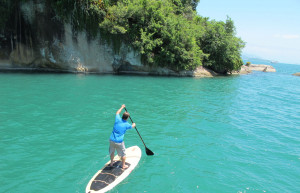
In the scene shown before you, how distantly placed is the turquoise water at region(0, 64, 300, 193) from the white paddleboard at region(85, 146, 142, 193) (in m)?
0.23

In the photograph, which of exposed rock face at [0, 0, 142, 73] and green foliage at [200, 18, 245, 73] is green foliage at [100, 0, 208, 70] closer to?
exposed rock face at [0, 0, 142, 73]

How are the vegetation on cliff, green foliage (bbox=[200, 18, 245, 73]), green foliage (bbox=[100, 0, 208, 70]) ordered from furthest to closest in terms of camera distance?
green foliage (bbox=[200, 18, 245, 73]) < green foliage (bbox=[100, 0, 208, 70]) < the vegetation on cliff

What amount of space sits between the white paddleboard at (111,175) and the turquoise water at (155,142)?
234mm

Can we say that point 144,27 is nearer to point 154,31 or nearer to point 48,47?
point 154,31

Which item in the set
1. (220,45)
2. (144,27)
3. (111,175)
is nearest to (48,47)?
(144,27)

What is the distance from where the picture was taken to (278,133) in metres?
12.7

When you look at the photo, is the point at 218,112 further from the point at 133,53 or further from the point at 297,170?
the point at 133,53

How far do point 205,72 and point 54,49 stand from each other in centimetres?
2519

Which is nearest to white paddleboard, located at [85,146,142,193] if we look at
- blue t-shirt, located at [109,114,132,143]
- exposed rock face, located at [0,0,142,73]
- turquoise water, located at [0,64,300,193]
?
turquoise water, located at [0,64,300,193]

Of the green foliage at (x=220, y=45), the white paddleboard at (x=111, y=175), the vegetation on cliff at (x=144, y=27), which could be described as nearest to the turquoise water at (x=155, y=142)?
the white paddleboard at (x=111, y=175)

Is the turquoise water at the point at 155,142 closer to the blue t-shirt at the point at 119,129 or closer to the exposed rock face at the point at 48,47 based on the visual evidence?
the blue t-shirt at the point at 119,129

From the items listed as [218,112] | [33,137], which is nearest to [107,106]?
[33,137]

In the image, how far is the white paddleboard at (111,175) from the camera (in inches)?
278

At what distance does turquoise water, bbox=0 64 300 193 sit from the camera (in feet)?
25.2
